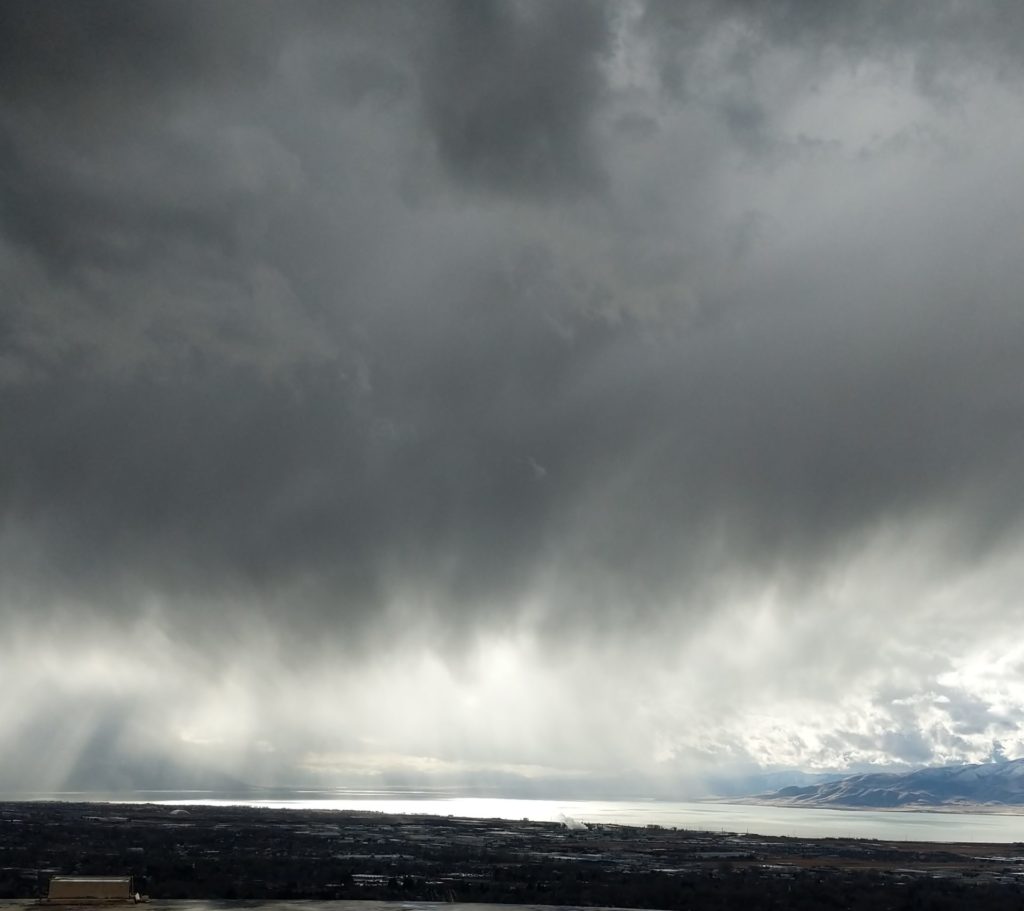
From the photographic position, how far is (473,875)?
89938 mm

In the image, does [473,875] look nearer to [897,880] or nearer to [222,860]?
[222,860]

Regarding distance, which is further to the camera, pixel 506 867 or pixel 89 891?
pixel 506 867

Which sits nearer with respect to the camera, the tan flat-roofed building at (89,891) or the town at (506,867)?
the tan flat-roofed building at (89,891)

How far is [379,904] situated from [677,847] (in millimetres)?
100274

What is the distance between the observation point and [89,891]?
52.2 m

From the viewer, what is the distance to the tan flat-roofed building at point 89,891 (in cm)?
5200

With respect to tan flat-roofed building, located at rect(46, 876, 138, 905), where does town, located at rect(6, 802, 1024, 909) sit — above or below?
above

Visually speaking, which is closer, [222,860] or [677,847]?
[222,860]

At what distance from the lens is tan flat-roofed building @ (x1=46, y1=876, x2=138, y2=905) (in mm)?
52000

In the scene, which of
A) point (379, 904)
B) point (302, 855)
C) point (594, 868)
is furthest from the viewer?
point (302, 855)

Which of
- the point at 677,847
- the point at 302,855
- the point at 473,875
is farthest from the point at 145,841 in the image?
the point at 677,847

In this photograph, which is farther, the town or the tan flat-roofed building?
the town

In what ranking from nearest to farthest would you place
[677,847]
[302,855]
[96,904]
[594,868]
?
1. [96,904]
2. [594,868]
3. [302,855]
4. [677,847]

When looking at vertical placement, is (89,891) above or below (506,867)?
below
